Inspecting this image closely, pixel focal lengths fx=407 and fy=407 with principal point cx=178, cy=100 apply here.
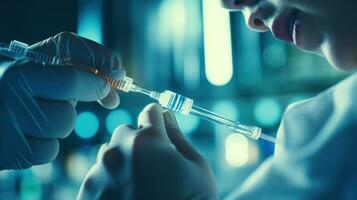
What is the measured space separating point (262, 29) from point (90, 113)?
871 mm

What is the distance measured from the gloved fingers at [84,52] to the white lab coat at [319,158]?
369 millimetres

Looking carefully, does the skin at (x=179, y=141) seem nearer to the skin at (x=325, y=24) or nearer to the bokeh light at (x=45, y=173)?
the skin at (x=325, y=24)

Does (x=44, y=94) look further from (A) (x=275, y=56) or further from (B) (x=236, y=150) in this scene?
(A) (x=275, y=56)

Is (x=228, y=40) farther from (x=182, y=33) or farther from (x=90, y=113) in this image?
(x=90, y=113)

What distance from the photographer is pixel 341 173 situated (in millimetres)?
592

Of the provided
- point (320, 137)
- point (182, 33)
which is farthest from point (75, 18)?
point (320, 137)

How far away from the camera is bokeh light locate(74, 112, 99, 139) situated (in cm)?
150

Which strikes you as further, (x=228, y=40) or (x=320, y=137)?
(x=228, y=40)

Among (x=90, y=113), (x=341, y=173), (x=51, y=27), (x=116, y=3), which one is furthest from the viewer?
(x=116, y=3)

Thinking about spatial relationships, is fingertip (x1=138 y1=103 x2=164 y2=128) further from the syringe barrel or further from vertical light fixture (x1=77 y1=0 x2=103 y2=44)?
vertical light fixture (x1=77 y1=0 x2=103 y2=44)

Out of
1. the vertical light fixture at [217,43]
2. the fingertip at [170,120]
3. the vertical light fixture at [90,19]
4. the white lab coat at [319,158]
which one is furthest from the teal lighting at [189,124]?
the white lab coat at [319,158]

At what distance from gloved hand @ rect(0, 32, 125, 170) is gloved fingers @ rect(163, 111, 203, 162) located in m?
0.15

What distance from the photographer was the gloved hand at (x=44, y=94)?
2.79 feet

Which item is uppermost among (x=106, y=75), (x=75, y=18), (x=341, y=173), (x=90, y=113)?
(x=75, y=18)
